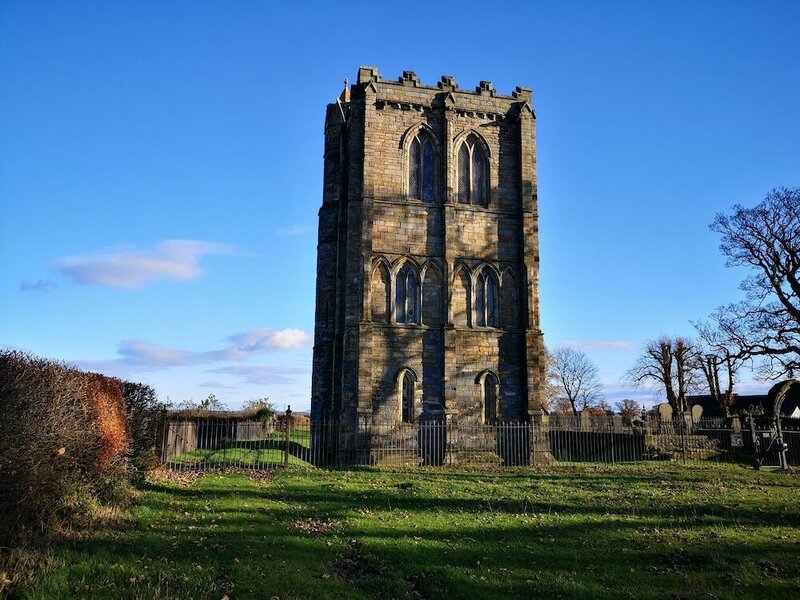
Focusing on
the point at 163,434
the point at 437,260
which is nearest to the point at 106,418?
the point at 163,434

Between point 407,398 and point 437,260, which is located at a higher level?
point 437,260

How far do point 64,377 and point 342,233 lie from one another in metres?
A: 19.6

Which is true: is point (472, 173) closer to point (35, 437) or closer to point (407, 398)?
point (407, 398)

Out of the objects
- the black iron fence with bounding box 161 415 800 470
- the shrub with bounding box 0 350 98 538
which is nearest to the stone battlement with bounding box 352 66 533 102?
the black iron fence with bounding box 161 415 800 470

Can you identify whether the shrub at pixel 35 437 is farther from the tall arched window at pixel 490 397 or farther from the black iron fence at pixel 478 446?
the tall arched window at pixel 490 397

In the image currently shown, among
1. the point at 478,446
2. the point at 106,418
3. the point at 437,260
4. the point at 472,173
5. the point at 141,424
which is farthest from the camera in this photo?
the point at 472,173

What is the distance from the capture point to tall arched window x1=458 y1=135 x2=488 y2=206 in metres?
28.0

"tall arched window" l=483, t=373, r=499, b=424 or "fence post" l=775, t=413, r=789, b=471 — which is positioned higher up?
"tall arched window" l=483, t=373, r=499, b=424

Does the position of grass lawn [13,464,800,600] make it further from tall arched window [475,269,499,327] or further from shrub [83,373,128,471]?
tall arched window [475,269,499,327]

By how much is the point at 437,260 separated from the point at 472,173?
4452mm

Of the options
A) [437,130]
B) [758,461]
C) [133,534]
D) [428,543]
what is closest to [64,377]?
[133,534]

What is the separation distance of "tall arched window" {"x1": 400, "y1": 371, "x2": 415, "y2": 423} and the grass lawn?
27.8ft

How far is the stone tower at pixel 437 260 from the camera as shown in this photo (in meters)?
25.8

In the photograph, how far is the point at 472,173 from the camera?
92.6 feet
